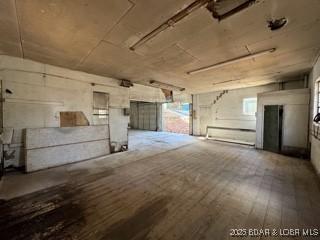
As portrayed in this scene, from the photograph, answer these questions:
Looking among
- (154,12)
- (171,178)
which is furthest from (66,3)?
(171,178)

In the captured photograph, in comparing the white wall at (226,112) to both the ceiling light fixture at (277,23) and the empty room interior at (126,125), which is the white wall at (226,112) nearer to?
the empty room interior at (126,125)

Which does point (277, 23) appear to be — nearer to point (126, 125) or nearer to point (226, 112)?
point (126, 125)

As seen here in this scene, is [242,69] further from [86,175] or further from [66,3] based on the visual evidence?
[86,175]

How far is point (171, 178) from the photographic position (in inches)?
116

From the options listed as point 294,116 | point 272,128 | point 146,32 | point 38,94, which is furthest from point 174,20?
point 272,128

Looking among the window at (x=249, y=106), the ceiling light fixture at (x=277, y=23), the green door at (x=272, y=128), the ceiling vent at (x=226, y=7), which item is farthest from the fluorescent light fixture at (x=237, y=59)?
the window at (x=249, y=106)

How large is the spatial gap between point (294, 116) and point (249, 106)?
2.31m

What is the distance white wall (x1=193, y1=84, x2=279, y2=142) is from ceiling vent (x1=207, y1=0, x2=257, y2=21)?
18.5 feet

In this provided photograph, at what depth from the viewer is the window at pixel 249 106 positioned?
655 cm

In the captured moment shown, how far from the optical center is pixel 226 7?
67.1 inches

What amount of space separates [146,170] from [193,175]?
1.09 m

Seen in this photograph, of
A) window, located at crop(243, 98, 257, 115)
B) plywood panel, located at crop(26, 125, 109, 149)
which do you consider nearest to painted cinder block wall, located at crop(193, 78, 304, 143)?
window, located at crop(243, 98, 257, 115)

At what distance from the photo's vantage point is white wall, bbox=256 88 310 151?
4262 mm

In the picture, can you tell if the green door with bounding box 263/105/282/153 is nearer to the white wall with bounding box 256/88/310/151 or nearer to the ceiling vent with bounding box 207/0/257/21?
the white wall with bounding box 256/88/310/151
